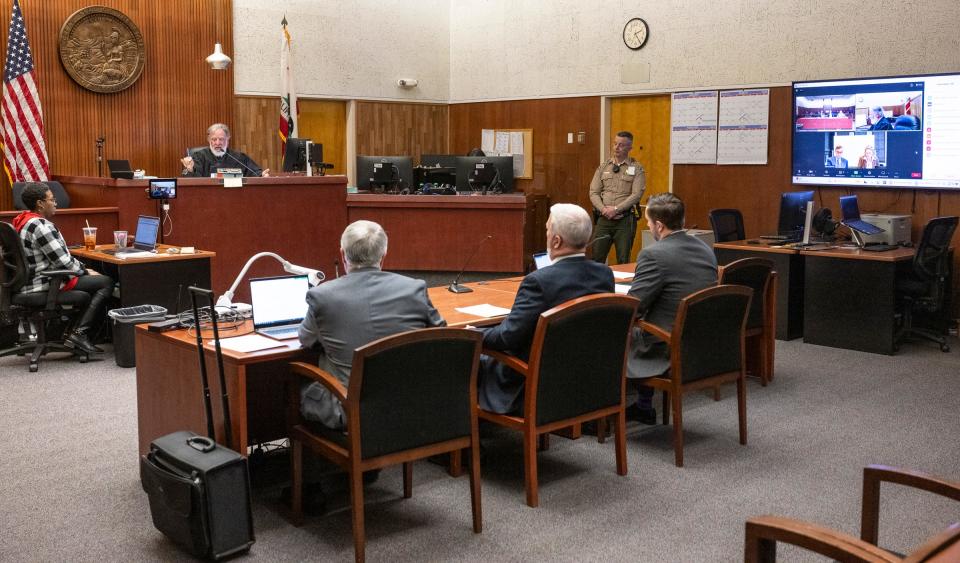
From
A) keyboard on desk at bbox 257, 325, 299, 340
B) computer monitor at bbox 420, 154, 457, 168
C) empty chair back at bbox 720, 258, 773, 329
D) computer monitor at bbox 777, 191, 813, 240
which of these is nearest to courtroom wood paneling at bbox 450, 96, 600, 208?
computer monitor at bbox 420, 154, 457, 168

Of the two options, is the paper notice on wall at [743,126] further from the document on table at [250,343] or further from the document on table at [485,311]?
the document on table at [250,343]

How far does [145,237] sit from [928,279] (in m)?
5.82

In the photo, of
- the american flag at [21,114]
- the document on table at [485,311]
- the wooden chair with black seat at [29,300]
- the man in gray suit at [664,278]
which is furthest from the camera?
the american flag at [21,114]

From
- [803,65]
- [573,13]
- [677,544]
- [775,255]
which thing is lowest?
[677,544]

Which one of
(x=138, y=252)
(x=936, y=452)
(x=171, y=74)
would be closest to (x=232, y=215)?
(x=138, y=252)

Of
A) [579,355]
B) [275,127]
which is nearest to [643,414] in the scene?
[579,355]

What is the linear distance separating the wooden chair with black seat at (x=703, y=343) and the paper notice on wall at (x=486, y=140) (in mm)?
7430

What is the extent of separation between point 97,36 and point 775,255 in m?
6.91

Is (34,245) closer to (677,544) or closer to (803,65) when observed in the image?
(677,544)

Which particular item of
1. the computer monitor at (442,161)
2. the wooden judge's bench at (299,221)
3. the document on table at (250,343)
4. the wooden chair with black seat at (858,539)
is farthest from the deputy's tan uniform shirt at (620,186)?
the wooden chair with black seat at (858,539)

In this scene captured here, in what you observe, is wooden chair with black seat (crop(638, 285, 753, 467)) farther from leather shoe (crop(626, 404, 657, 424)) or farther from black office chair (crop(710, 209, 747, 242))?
black office chair (crop(710, 209, 747, 242))

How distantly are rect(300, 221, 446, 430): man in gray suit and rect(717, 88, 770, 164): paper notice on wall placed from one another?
6.21 metres

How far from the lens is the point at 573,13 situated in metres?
10.5

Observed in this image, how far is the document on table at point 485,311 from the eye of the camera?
4.35 meters
